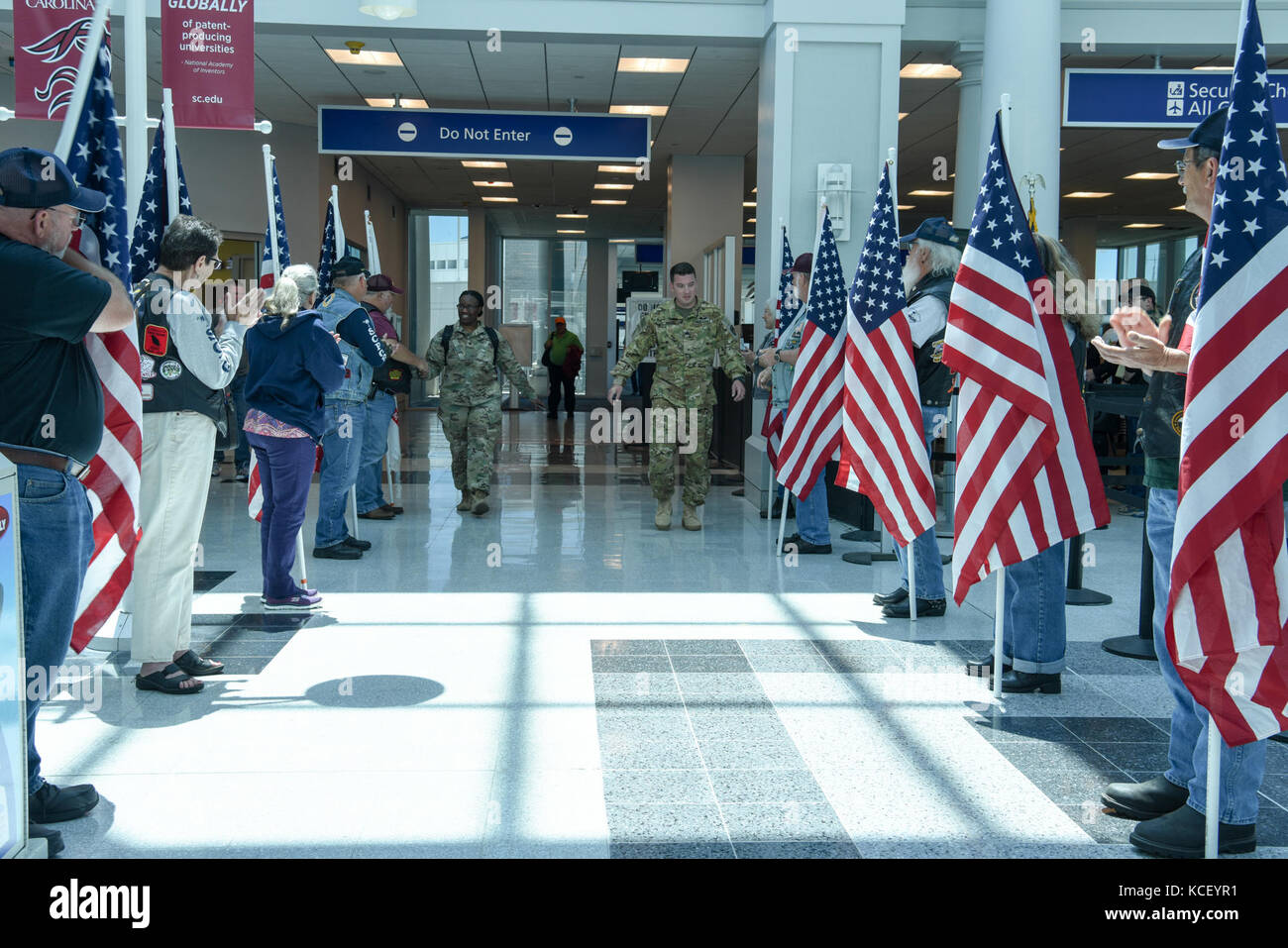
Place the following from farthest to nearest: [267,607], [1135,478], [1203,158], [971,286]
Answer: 1. [1135,478]
2. [267,607]
3. [971,286]
4. [1203,158]

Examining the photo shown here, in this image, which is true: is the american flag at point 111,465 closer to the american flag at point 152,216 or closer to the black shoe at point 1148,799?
the american flag at point 152,216

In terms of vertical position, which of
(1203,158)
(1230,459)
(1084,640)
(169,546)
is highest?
(1203,158)

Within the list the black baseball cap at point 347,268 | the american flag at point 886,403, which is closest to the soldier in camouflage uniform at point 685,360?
the black baseball cap at point 347,268

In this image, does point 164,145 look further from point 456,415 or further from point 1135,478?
point 1135,478

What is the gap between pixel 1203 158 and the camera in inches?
124

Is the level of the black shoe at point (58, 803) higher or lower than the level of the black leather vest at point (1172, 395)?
lower

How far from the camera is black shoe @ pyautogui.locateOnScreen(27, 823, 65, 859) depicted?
2.95m

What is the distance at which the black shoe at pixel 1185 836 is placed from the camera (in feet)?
9.77

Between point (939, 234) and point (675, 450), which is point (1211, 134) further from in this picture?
point (675, 450)

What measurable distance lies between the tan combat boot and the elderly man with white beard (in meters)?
2.62

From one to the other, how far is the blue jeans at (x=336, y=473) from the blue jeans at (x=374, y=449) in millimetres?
906

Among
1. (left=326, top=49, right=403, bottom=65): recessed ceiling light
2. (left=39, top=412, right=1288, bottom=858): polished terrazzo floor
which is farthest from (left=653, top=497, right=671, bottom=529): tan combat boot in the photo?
(left=326, top=49, right=403, bottom=65): recessed ceiling light
